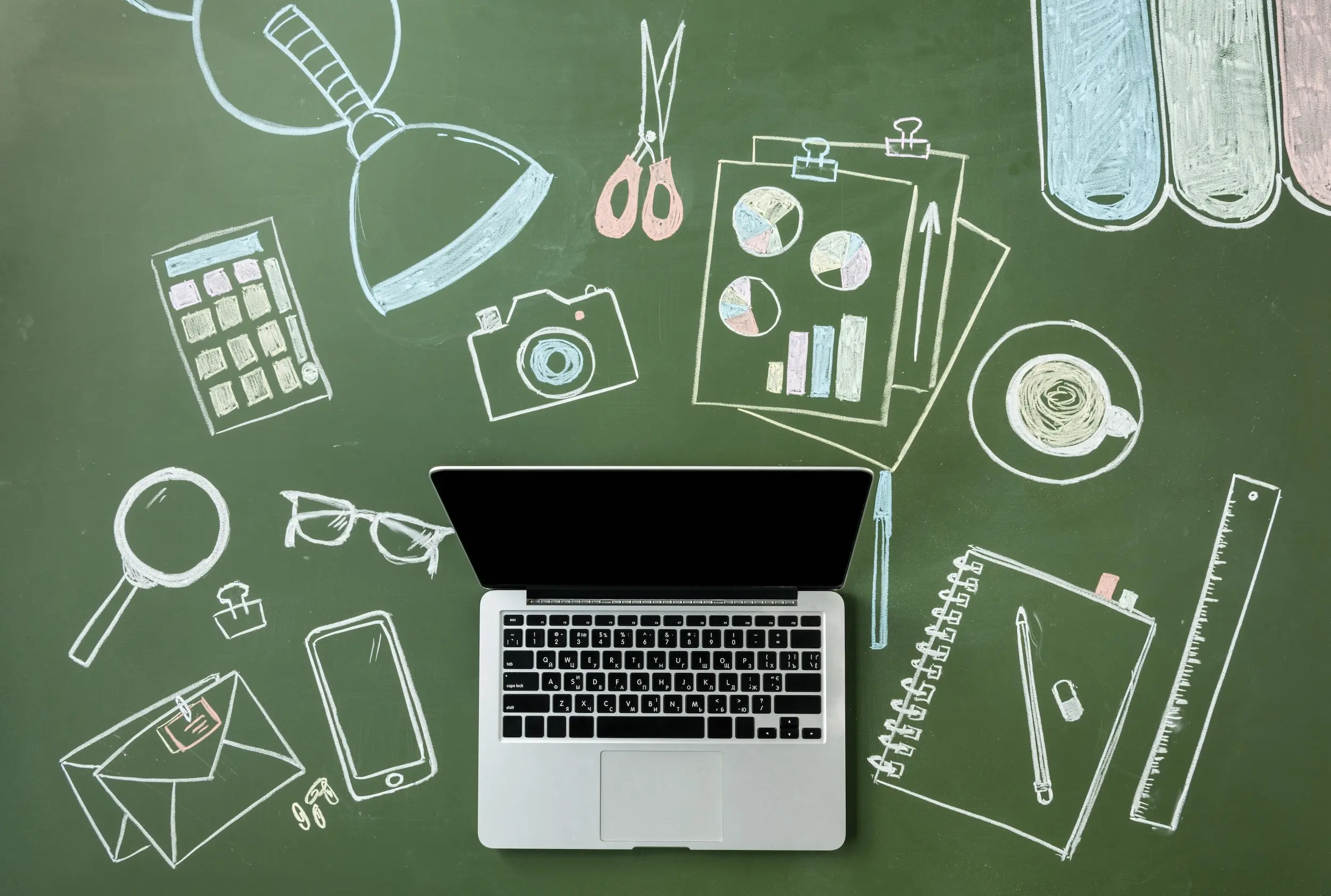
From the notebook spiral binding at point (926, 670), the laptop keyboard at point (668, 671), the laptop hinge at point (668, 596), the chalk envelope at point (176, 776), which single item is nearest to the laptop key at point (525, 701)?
the laptop keyboard at point (668, 671)

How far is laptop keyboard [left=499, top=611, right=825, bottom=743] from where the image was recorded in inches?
39.4

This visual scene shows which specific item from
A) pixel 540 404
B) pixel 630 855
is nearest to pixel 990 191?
pixel 540 404

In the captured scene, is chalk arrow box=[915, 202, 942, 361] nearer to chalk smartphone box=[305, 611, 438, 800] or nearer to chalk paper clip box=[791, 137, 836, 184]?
chalk paper clip box=[791, 137, 836, 184]

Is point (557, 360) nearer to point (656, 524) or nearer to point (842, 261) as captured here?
point (656, 524)

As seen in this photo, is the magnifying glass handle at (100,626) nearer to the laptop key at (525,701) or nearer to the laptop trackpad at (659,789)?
the laptop key at (525,701)

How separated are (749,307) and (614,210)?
0.20m

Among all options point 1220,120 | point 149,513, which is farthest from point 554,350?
point 1220,120

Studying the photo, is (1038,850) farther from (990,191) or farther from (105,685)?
(105,685)

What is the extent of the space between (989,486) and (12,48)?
1.28 m

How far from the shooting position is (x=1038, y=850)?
102 cm

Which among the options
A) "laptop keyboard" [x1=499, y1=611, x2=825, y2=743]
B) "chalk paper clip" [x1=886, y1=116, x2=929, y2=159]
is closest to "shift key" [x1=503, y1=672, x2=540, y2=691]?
"laptop keyboard" [x1=499, y1=611, x2=825, y2=743]

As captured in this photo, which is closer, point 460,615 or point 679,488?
point 679,488

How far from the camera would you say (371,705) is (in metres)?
1.04

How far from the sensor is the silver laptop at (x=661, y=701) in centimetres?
99
